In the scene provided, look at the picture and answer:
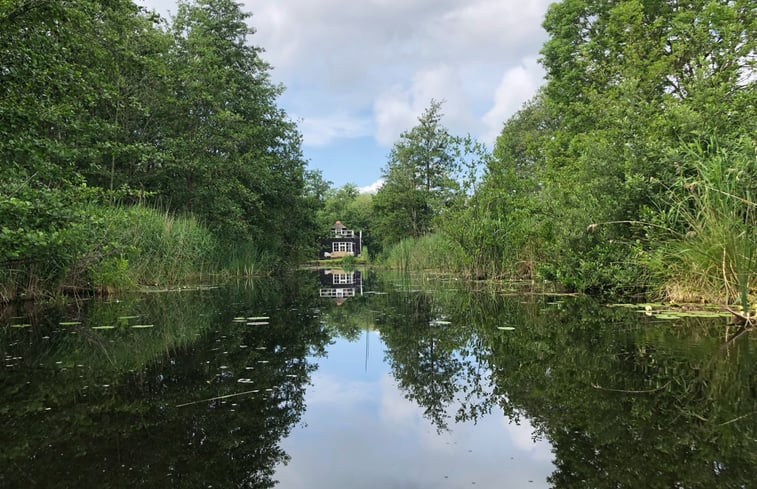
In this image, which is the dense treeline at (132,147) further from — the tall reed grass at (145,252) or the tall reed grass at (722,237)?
the tall reed grass at (722,237)

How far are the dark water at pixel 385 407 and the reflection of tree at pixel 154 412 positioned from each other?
11 millimetres

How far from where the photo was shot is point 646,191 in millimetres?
6375

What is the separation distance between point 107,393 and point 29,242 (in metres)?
3.28

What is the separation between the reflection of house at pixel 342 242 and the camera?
6888 centimetres

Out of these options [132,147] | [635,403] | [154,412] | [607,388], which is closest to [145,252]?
[132,147]

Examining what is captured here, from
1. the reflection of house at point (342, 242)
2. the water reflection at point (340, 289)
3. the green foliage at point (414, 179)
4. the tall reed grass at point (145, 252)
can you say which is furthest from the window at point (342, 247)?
the tall reed grass at point (145, 252)

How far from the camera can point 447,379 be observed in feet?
10.2

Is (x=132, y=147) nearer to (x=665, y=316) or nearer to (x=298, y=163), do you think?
(x=665, y=316)

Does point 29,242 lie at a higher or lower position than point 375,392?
higher

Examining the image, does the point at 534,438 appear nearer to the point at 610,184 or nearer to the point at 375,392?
the point at 375,392

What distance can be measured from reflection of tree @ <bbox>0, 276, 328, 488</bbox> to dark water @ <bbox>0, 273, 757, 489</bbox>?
11 mm

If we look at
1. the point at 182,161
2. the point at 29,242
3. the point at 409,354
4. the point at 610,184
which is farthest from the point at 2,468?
the point at 182,161

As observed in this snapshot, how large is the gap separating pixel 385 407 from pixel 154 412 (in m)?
1.30

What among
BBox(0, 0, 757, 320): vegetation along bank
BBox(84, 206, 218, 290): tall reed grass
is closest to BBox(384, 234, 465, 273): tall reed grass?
BBox(0, 0, 757, 320): vegetation along bank
